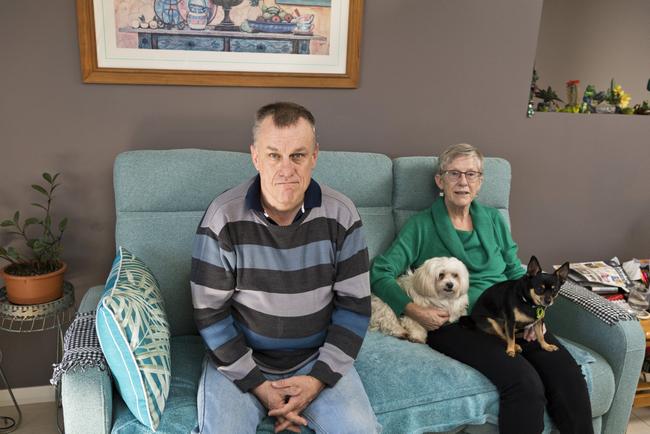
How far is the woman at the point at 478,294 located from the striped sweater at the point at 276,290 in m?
0.41

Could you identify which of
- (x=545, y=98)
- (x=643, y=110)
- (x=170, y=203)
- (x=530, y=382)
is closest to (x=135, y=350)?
(x=170, y=203)

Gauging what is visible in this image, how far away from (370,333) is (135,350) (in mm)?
885

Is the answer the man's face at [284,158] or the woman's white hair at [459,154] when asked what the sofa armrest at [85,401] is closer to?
the man's face at [284,158]

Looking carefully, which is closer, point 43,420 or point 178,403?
point 178,403

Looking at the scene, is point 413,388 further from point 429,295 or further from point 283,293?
point 283,293

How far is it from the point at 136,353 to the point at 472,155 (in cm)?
138

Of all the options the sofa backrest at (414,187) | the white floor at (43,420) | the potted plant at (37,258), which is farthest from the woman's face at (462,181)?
the potted plant at (37,258)

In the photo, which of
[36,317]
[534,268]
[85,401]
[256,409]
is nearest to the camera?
[85,401]

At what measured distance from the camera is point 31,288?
1814 millimetres

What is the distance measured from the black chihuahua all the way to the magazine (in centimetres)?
69

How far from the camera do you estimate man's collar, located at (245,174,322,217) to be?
1.45 meters

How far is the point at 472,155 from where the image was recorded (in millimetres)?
1956

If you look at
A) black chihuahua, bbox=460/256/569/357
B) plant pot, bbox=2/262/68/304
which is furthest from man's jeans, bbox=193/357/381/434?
plant pot, bbox=2/262/68/304

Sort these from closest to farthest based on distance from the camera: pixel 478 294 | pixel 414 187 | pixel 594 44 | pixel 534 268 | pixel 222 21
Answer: pixel 534 268 < pixel 478 294 < pixel 222 21 < pixel 414 187 < pixel 594 44
